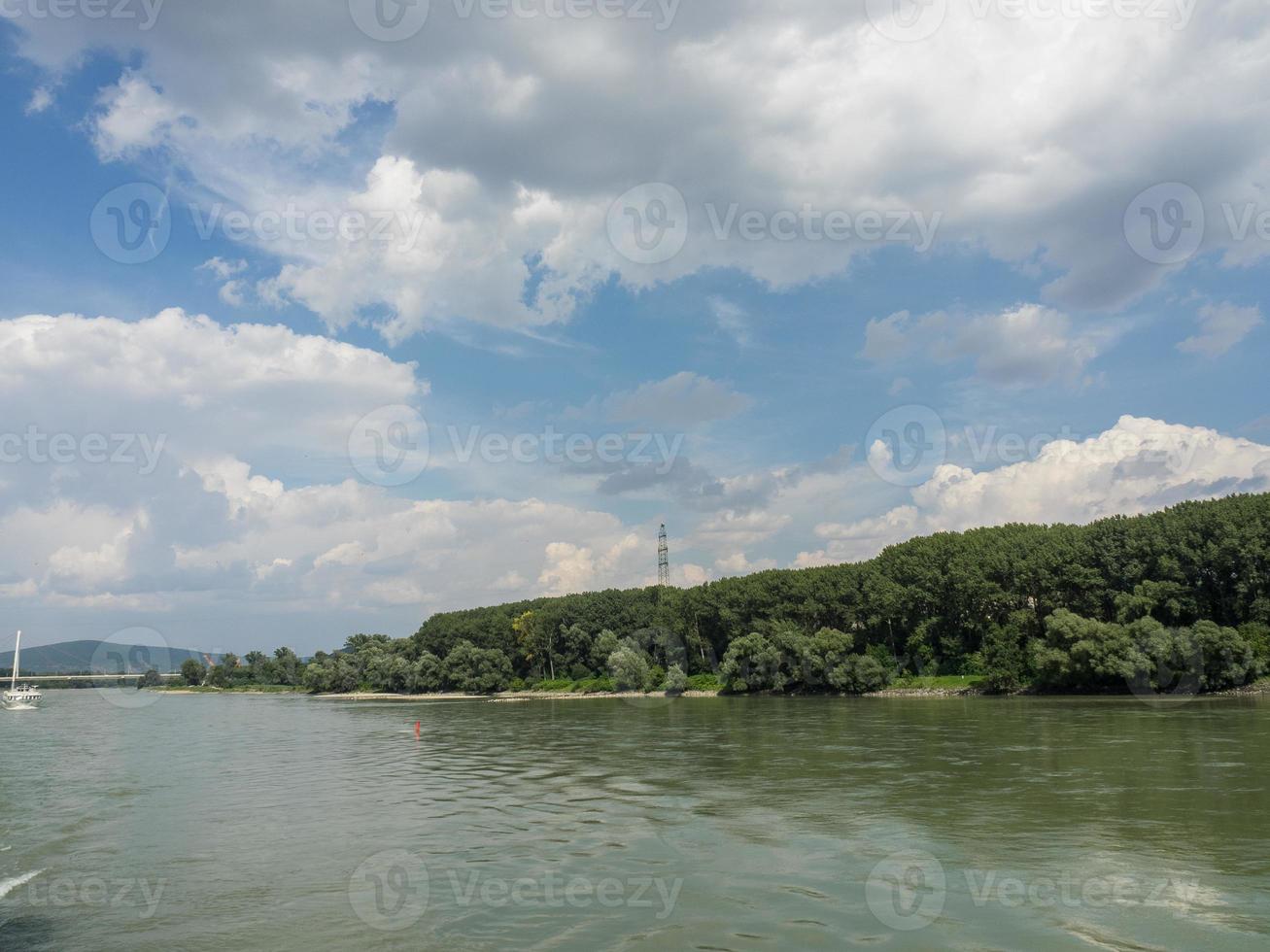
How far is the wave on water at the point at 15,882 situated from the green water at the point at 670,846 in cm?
12

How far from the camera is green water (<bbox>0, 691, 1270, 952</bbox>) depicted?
1933 cm

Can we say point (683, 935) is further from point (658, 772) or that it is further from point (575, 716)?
point (575, 716)

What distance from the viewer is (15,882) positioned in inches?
999

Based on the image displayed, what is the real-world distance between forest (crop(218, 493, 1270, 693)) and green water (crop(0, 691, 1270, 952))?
32882 millimetres

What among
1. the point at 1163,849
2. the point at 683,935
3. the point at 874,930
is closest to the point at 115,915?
the point at 683,935

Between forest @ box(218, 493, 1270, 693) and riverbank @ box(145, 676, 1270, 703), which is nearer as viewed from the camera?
forest @ box(218, 493, 1270, 693)

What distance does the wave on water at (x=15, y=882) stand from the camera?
24297 millimetres

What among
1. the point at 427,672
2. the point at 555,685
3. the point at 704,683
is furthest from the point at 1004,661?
the point at 427,672

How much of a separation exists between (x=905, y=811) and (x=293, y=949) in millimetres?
21674

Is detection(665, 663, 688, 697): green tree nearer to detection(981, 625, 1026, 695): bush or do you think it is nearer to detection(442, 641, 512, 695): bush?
detection(442, 641, 512, 695): bush

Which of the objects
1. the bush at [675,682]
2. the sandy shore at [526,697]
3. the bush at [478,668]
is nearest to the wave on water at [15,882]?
the sandy shore at [526,697]

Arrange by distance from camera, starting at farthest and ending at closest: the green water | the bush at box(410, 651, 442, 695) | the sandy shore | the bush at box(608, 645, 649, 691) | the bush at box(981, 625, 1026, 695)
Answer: the bush at box(410, 651, 442, 695)
the bush at box(608, 645, 649, 691)
the sandy shore
the bush at box(981, 625, 1026, 695)
the green water

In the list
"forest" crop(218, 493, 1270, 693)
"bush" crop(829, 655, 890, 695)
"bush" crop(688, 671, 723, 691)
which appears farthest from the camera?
"bush" crop(688, 671, 723, 691)

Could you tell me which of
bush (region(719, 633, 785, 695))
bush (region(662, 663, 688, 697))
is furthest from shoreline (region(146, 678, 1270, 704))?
bush (region(719, 633, 785, 695))
